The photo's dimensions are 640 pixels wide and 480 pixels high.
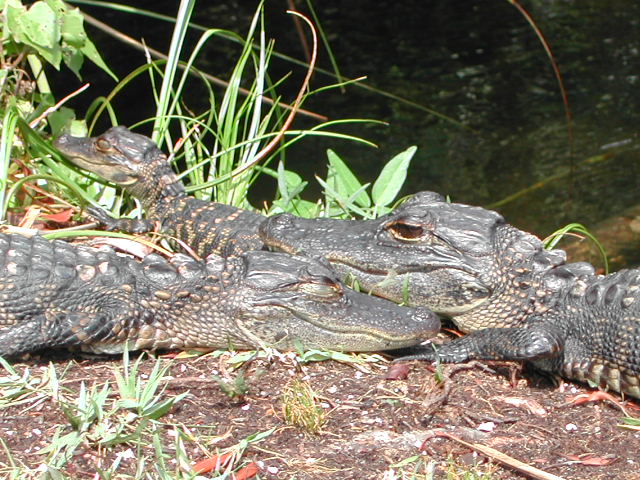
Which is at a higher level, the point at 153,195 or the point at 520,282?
the point at 520,282

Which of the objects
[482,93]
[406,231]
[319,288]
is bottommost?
[482,93]

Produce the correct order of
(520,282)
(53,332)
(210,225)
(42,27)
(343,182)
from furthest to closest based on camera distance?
(343,182), (210,225), (42,27), (520,282), (53,332)

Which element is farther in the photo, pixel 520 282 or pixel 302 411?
pixel 520 282

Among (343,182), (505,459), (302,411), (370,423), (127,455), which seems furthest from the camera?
(343,182)

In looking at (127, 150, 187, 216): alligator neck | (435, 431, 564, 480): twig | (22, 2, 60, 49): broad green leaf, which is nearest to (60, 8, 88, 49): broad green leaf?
(22, 2, 60, 49): broad green leaf

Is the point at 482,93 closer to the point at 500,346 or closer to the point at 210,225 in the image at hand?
the point at 210,225

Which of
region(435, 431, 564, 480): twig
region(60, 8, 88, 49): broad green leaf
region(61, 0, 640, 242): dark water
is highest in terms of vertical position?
region(60, 8, 88, 49): broad green leaf

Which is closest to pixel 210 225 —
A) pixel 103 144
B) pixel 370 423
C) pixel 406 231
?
pixel 103 144

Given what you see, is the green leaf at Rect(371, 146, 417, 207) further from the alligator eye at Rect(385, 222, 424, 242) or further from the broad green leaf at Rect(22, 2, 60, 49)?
the broad green leaf at Rect(22, 2, 60, 49)
